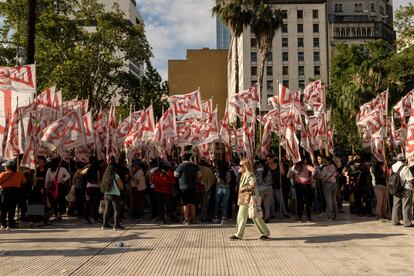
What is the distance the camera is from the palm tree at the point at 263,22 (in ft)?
124

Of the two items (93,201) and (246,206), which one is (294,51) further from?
Answer: (246,206)

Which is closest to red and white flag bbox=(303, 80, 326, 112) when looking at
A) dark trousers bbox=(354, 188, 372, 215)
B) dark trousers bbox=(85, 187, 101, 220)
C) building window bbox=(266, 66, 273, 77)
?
dark trousers bbox=(354, 188, 372, 215)

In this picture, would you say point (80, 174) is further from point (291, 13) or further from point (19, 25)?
point (291, 13)

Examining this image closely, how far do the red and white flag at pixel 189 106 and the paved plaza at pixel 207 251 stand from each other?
6.41 meters

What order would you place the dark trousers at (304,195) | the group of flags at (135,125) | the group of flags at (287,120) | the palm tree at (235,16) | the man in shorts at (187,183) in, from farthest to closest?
the palm tree at (235,16)
the group of flags at (287,120)
the group of flags at (135,125)
the dark trousers at (304,195)
the man in shorts at (187,183)

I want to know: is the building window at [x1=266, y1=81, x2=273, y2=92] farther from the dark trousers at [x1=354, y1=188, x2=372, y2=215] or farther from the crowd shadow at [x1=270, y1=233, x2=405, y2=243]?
the crowd shadow at [x1=270, y1=233, x2=405, y2=243]

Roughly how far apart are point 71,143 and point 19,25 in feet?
53.6

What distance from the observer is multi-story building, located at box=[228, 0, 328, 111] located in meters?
82.2

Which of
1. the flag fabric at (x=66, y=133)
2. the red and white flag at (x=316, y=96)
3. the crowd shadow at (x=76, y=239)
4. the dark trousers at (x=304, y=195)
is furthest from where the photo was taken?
the red and white flag at (x=316, y=96)

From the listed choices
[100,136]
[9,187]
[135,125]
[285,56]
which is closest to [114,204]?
[9,187]

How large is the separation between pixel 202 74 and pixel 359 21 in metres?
35.9

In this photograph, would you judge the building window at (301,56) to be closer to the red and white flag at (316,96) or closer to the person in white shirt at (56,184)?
the red and white flag at (316,96)

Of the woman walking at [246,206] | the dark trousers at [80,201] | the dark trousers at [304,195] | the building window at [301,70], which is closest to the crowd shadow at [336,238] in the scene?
the woman walking at [246,206]

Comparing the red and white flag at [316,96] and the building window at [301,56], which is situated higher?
the building window at [301,56]
